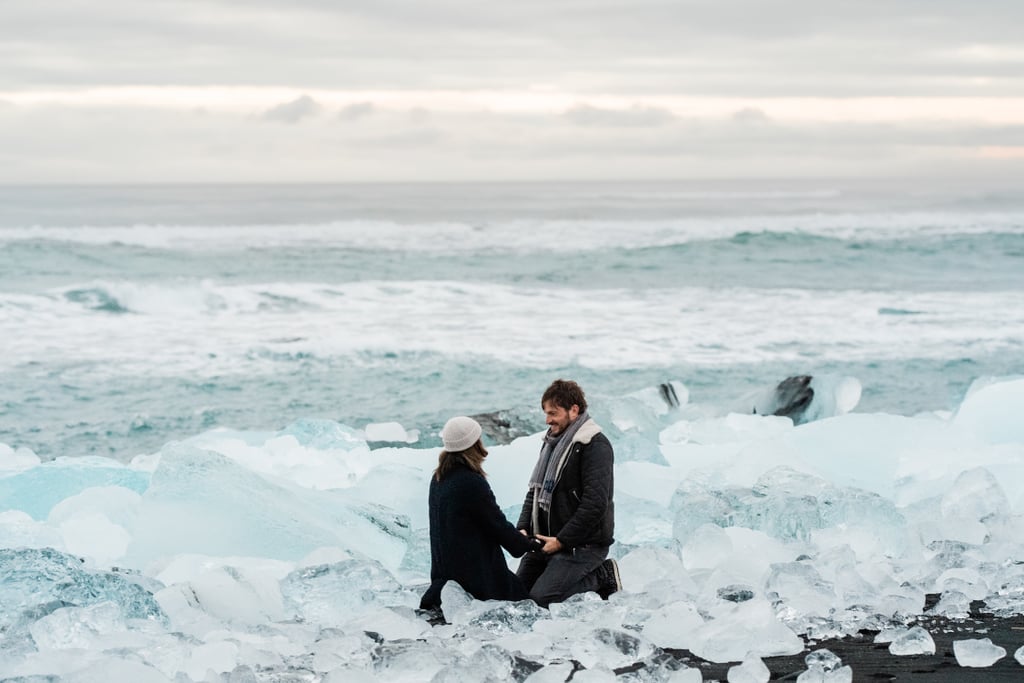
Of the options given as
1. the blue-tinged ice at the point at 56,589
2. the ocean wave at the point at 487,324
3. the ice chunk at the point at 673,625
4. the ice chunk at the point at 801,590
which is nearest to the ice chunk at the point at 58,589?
the blue-tinged ice at the point at 56,589

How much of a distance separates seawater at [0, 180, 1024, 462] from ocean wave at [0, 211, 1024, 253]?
33cm

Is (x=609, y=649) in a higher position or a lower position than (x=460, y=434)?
lower

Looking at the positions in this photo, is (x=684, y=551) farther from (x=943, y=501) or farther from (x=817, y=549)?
(x=943, y=501)

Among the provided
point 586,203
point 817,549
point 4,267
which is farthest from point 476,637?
point 586,203

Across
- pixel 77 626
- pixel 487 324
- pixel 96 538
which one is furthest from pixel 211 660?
pixel 487 324

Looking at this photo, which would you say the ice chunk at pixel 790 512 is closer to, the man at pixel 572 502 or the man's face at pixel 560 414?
the man at pixel 572 502

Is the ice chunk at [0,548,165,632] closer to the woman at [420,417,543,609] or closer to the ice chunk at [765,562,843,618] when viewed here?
the woman at [420,417,543,609]

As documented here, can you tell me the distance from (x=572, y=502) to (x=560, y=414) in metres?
0.47

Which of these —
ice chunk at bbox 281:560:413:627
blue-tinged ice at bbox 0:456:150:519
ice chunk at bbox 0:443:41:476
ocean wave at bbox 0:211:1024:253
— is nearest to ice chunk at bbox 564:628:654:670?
ice chunk at bbox 281:560:413:627

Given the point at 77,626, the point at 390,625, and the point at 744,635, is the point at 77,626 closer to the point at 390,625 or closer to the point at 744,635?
the point at 390,625

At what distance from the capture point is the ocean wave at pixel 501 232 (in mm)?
39469

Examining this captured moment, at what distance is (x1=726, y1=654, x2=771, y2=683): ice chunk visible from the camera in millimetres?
4848

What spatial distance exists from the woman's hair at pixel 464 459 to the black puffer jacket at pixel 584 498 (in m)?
0.46

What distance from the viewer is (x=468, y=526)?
19.5ft
